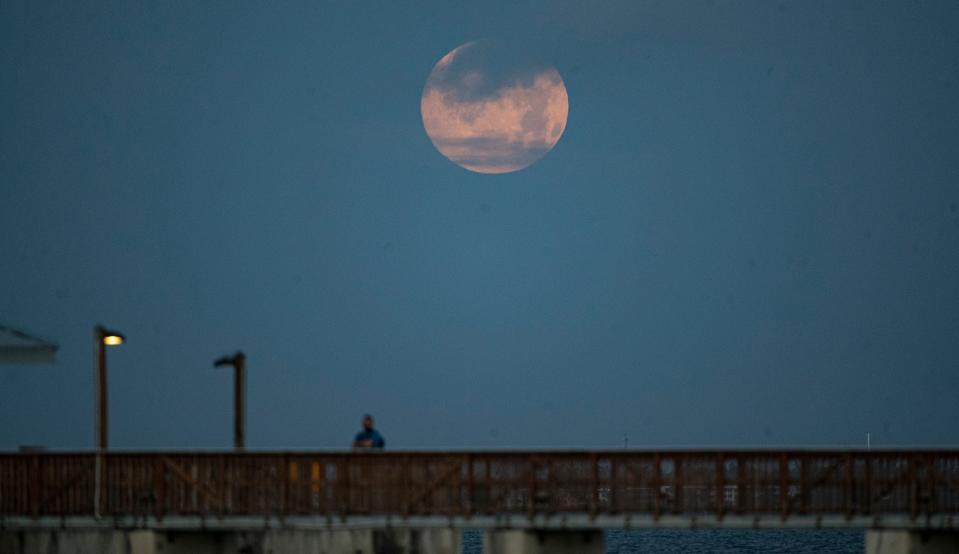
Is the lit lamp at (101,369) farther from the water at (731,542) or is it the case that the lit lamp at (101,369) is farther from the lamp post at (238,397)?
the water at (731,542)

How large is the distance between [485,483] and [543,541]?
1.69m

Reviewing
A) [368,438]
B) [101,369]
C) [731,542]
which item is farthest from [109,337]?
[731,542]

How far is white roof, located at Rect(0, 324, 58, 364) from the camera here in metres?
35.3

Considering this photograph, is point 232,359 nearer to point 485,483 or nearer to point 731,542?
point 485,483

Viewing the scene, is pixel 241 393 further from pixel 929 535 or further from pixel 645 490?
pixel 929 535

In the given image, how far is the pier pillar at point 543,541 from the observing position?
33375 mm

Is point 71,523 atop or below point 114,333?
below

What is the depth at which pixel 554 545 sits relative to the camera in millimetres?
33969

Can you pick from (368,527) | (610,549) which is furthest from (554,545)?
(610,549)

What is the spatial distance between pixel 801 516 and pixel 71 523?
1481cm

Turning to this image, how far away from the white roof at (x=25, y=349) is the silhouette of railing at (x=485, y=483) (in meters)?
2.05

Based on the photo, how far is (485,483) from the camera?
33688 mm

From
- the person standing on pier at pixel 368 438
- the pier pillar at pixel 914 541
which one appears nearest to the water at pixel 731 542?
the pier pillar at pixel 914 541

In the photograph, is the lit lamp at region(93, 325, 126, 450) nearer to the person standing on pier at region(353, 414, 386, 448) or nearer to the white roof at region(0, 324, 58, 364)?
the white roof at region(0, 324, 58, 364)
